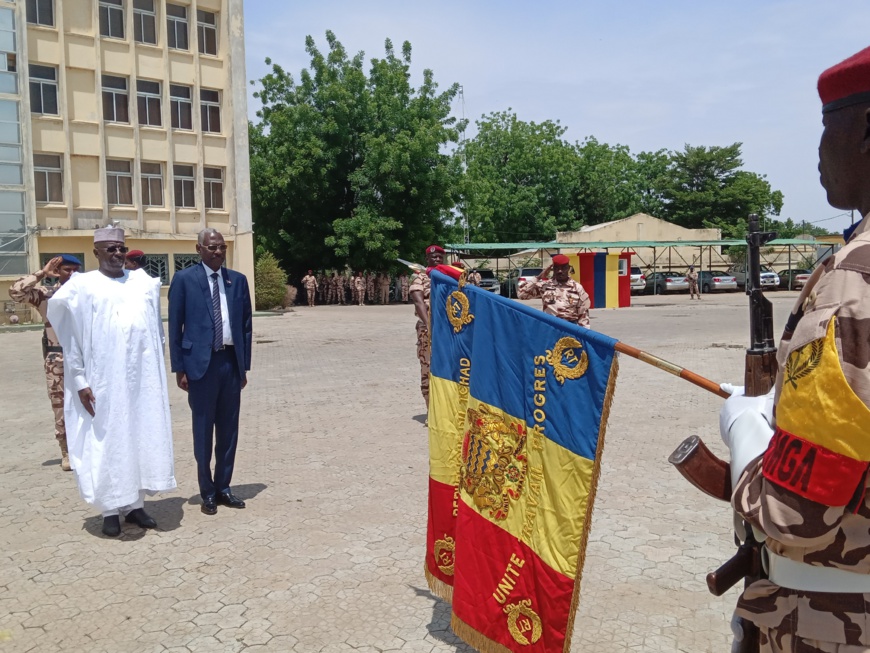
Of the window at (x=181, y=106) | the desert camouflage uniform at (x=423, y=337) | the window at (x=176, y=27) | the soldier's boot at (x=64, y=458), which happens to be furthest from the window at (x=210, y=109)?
the soldier's boot at (x=64, y=458)

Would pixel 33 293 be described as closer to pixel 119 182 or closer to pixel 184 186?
pixel 119 182

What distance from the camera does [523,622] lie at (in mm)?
2938

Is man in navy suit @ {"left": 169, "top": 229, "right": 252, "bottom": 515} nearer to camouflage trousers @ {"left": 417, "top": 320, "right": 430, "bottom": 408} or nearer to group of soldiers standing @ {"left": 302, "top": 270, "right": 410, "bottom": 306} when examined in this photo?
camouflage trousers @ {"left": 417, "top": 320, "right": 430, "bottom": 408}

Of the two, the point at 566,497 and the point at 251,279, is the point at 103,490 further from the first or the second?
the point at 251,279

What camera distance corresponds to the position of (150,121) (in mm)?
29484

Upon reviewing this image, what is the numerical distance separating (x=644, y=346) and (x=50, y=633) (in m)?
13.4

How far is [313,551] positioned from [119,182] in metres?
27.4

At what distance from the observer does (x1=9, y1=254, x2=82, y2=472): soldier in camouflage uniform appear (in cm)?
677

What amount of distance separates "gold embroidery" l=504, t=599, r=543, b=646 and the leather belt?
4.56ft

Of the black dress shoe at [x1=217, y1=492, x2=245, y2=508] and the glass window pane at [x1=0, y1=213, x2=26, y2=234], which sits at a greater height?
the glass window pane at [x1=0, y1=213, x2=26, y2=234]

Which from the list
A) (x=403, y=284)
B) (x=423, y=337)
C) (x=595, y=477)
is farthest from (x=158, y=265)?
(x=595, y=477)

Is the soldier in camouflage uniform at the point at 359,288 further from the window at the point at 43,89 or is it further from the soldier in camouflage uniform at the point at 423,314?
the soldier in camouflage uniform at the point at 423,314

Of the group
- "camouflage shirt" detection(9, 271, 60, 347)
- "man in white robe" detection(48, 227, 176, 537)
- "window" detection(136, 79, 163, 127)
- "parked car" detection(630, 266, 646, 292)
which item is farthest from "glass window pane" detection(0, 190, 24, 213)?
"parked car" detection(630, 266, 646, 292)

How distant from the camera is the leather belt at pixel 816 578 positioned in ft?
5.11
